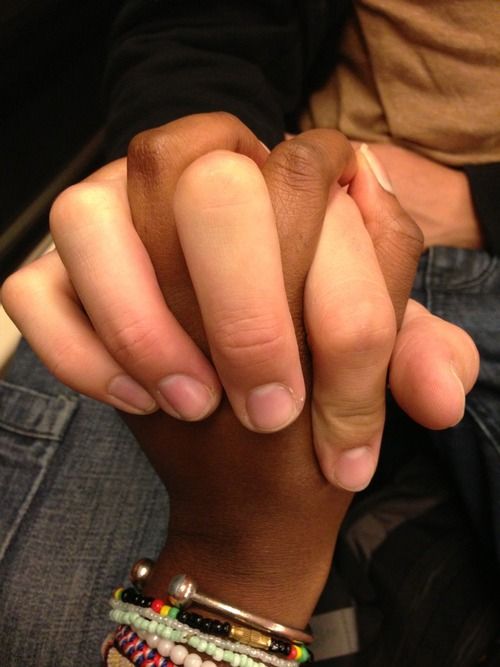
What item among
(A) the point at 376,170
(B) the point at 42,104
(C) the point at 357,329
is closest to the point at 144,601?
(C) the point at 357,329

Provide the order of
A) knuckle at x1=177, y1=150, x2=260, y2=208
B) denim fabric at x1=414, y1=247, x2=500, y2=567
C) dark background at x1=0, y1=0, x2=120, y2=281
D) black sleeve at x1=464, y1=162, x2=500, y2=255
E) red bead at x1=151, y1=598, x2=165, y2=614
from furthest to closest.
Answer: dark background at x1=0, y1=0, x2=120, y2=281, black sleeve at x1=464, y1=162, x2=500, y2=255, denim fabric at x1=414, y1=247, x2=500, y2=567, red bead at x1=151, y1=598, x2=165, y2=614, knuckle at x1=177, y1=150, x2=260, y2=208

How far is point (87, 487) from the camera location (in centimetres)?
67

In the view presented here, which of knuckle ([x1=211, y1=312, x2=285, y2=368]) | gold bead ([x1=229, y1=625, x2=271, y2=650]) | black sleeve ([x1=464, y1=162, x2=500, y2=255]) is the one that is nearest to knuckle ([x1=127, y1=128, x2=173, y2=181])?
knuckle ([x1=211, y1=312, x2=285, y2=368])

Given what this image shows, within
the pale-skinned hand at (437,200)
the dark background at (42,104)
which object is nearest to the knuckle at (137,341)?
the pale-skinned hand at (437,200)

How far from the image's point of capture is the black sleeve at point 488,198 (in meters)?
0.69

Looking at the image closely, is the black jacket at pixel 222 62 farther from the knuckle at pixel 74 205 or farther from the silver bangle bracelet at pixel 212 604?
the silver bangle bracelet at pixel 212 604

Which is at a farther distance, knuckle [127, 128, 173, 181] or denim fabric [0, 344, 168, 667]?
denim fabric [0, 344, 168, 667]

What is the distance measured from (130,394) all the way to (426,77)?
514mm

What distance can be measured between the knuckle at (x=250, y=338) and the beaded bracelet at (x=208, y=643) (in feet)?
0.71

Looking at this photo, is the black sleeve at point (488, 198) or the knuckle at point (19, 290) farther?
the black sleeve at point (488, 198)

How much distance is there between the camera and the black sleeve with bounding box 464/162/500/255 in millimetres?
689

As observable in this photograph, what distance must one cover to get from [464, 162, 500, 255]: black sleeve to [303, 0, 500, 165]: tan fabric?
0.08ft

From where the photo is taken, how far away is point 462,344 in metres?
0.43

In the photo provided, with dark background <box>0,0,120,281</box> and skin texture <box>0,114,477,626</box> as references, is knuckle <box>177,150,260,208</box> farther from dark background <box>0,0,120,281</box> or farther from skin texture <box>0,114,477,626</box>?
dark background <box>0,0,120,281</box>
